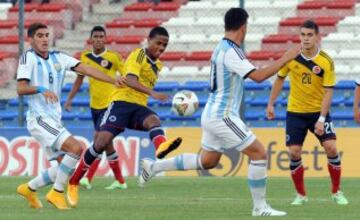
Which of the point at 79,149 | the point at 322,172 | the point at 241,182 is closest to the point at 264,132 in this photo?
the point at 322,172

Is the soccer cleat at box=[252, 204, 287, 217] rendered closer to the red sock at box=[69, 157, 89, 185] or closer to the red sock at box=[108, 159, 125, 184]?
the red sock at box=[69, 157, 89, 185]

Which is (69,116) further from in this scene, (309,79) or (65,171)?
(65,171)

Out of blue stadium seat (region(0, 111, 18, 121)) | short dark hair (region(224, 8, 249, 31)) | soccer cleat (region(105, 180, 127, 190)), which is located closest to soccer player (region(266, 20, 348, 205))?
short dark hair (region(224, 8, 249, 31))

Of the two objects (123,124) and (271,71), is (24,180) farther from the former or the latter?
(271,71)

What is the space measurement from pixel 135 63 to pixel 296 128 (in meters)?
2.40

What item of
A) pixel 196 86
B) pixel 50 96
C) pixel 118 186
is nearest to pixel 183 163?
pixel 50 96

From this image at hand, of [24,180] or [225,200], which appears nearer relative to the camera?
[225,200]

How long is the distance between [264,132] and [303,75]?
6.64 meters

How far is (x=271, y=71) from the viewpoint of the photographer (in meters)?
Result: 11.7

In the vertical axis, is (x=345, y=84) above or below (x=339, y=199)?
above

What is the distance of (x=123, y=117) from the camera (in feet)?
52.4

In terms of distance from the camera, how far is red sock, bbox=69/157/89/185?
47.4 feet

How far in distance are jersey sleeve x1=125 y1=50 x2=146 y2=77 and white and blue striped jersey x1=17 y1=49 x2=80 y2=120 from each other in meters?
1.51

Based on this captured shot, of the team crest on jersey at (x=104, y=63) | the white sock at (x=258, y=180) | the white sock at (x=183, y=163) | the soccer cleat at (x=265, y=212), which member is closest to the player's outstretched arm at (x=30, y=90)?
the white sock at (x=183, y=163)
